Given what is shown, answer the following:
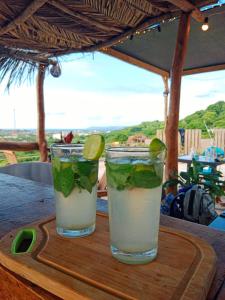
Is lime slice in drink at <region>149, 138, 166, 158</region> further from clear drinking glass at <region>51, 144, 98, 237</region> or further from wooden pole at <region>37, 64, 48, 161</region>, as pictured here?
wooden pole at <region>37, 64, 48, 161</region>

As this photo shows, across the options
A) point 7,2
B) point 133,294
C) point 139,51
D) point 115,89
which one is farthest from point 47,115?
point 115,89

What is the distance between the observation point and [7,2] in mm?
2000

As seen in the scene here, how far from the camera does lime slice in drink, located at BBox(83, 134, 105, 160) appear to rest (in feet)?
2.19

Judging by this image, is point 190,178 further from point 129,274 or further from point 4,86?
point 4,86

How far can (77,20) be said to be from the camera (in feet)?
7.66

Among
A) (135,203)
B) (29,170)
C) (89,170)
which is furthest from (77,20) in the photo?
(135,203)

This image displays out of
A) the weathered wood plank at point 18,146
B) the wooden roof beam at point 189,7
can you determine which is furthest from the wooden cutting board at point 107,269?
the weathered wood plank at point 18,146

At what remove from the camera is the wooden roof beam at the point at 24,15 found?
6.34ft

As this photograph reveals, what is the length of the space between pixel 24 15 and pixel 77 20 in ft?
1.51

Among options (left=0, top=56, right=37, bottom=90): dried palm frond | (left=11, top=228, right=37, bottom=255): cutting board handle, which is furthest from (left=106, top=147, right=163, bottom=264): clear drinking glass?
(left=0, top=56, right=37, bottom=90): dried palm frond

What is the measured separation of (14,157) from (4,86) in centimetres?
109

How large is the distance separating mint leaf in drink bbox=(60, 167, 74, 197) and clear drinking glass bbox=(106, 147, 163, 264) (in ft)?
0.46

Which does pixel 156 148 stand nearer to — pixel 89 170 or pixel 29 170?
pixel 89 170

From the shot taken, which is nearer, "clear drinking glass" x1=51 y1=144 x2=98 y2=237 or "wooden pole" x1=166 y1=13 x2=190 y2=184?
"clear drinking glass" x1=51 y1=144 x2=98 y2=237
